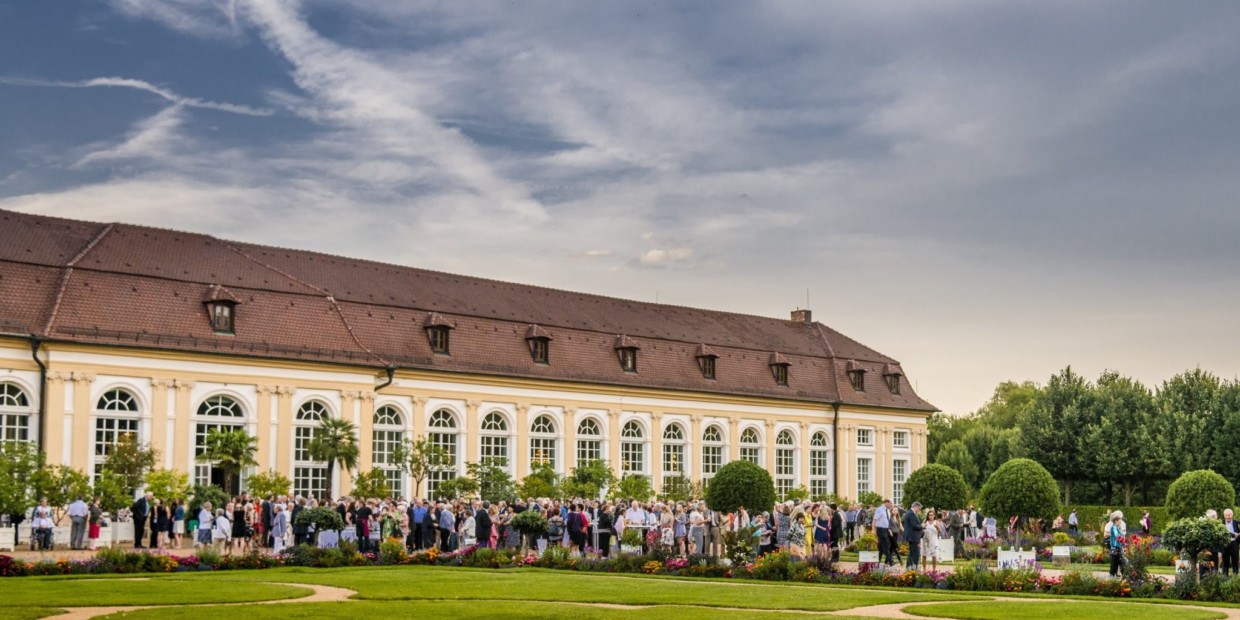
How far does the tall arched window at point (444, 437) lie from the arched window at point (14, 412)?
48.4 feet

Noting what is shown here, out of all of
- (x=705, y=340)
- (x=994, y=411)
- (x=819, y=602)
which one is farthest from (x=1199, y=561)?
(x=994, y=411)

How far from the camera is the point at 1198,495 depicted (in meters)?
46.1

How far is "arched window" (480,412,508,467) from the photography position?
55.9 meters

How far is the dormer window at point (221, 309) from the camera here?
4709 centimetres

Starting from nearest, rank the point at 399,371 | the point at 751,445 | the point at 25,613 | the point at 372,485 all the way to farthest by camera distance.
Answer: the point at 25,613
the point at 372,485
the point at 399,371
the point at 751,445

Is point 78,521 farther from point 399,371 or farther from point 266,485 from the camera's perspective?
point 399,371

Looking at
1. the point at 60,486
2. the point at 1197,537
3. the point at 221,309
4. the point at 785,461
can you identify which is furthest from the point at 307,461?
the point at 1197,537

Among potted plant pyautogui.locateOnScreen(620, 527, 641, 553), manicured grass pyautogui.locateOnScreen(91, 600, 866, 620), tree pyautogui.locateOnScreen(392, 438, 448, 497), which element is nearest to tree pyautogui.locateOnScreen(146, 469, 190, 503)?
tree pyautogui.locateOnScreen(392, 438, 448, 497)

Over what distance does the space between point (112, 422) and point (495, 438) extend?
15914 millimetres

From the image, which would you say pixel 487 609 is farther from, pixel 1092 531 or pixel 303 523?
pixel 1092 531

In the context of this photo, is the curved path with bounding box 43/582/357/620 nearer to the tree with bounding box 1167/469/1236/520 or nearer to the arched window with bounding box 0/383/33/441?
the arched window with bounding box 0/383/33/441

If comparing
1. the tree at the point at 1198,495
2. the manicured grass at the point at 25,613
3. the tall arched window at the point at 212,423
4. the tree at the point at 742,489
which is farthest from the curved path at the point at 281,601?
the tree at the point at 1198,495

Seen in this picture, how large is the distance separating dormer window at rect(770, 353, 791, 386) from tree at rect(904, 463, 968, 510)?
17.9 meters

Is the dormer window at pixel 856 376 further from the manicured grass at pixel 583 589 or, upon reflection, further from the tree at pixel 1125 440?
the manicured grass at pixel 583 589
